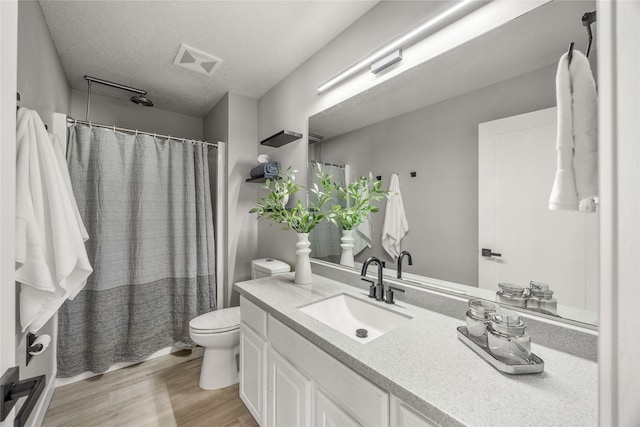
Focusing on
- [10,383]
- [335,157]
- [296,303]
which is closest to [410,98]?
[335,157]

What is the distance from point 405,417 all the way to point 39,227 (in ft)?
5.21

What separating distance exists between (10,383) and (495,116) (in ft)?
5.38

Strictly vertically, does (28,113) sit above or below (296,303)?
above

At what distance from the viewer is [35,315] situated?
1.12m

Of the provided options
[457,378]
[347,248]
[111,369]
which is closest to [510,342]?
[457,378]

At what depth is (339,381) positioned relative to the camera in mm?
907

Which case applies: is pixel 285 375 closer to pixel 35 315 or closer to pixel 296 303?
pixel 296 303

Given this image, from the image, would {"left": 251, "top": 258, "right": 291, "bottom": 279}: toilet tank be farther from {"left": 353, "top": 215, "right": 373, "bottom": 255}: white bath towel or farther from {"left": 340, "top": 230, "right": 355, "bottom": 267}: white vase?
{"left": 353, "top": 215, "right": 373, "bottom": 255}: white bath towel

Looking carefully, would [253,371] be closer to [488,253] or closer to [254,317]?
[254,317]

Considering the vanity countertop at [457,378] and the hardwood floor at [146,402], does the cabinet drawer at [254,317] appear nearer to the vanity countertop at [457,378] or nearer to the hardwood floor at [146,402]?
the vanity countertop at [457,378]

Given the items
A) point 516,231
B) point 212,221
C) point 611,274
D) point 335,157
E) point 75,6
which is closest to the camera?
point 611,274

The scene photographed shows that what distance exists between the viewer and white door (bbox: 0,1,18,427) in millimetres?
Result: 482

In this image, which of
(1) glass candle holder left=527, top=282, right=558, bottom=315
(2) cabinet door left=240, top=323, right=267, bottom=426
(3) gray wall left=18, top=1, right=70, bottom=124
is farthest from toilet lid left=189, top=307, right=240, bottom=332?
(1) glass candle holder left=527, top=282, right=558, bottom=315

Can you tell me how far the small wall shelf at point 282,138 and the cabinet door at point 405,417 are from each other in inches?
71.7
